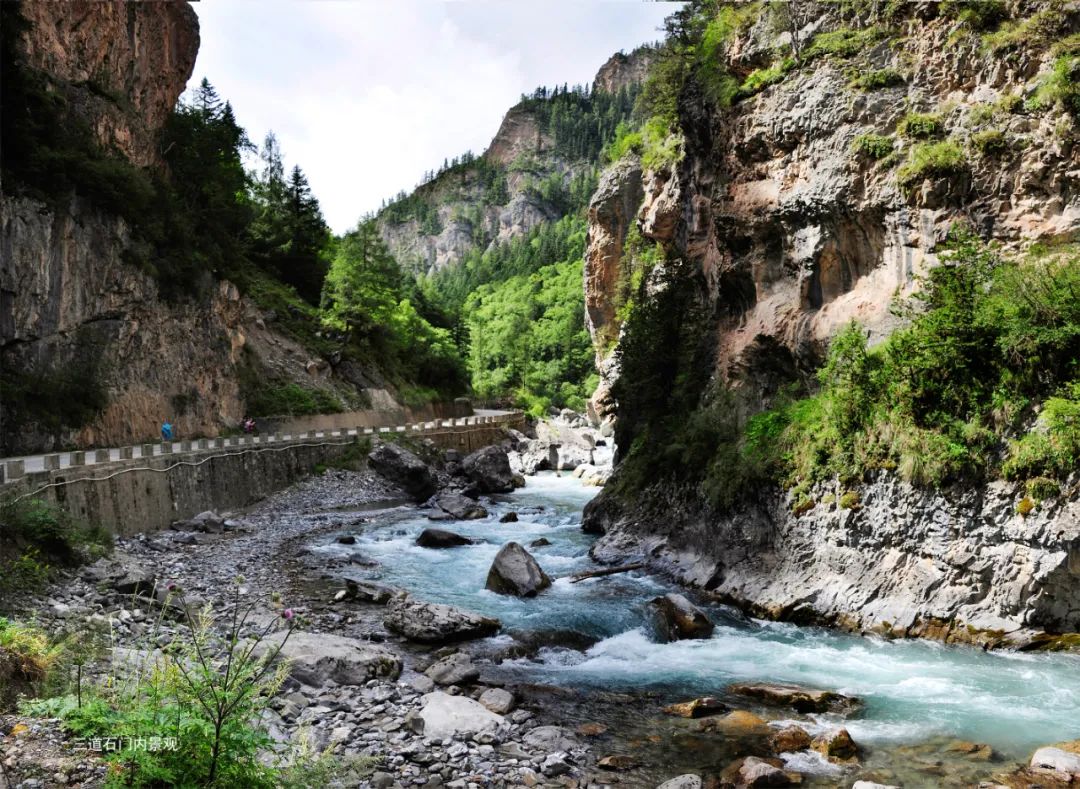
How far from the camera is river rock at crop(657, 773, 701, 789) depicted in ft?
25.0

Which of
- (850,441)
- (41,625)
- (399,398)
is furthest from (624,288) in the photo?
(41,625)

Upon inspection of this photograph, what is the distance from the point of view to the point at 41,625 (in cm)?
1006

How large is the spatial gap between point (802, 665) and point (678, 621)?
233 cm

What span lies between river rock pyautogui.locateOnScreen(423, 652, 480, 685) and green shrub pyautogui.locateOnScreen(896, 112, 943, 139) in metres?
14.9

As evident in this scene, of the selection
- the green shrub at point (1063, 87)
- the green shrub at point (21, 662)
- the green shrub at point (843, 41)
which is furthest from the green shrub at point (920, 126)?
the green shrub at point (21, 662)

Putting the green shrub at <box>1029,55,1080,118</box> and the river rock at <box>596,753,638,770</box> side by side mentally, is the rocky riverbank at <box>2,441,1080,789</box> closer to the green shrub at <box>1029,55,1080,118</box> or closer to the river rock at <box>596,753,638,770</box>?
the river rock at <box>596,753,638,770</box>

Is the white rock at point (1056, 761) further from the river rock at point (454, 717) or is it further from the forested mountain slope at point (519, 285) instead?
the forested mountain slope at point (519, 285)

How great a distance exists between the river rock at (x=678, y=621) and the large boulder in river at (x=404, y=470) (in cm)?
2046

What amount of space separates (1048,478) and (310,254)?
50716 mm

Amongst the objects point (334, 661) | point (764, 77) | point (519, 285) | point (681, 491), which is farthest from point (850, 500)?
point (519, 285)

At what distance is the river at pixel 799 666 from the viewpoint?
919 cm

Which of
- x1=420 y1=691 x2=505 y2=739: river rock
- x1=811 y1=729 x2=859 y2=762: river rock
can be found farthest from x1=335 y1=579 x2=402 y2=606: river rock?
x1=811 y1=729 x2=859 y2=762: river rock

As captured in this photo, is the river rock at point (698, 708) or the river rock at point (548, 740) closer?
the river rock at point (548, 740)

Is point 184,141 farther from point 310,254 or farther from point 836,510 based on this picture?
point 836,510
